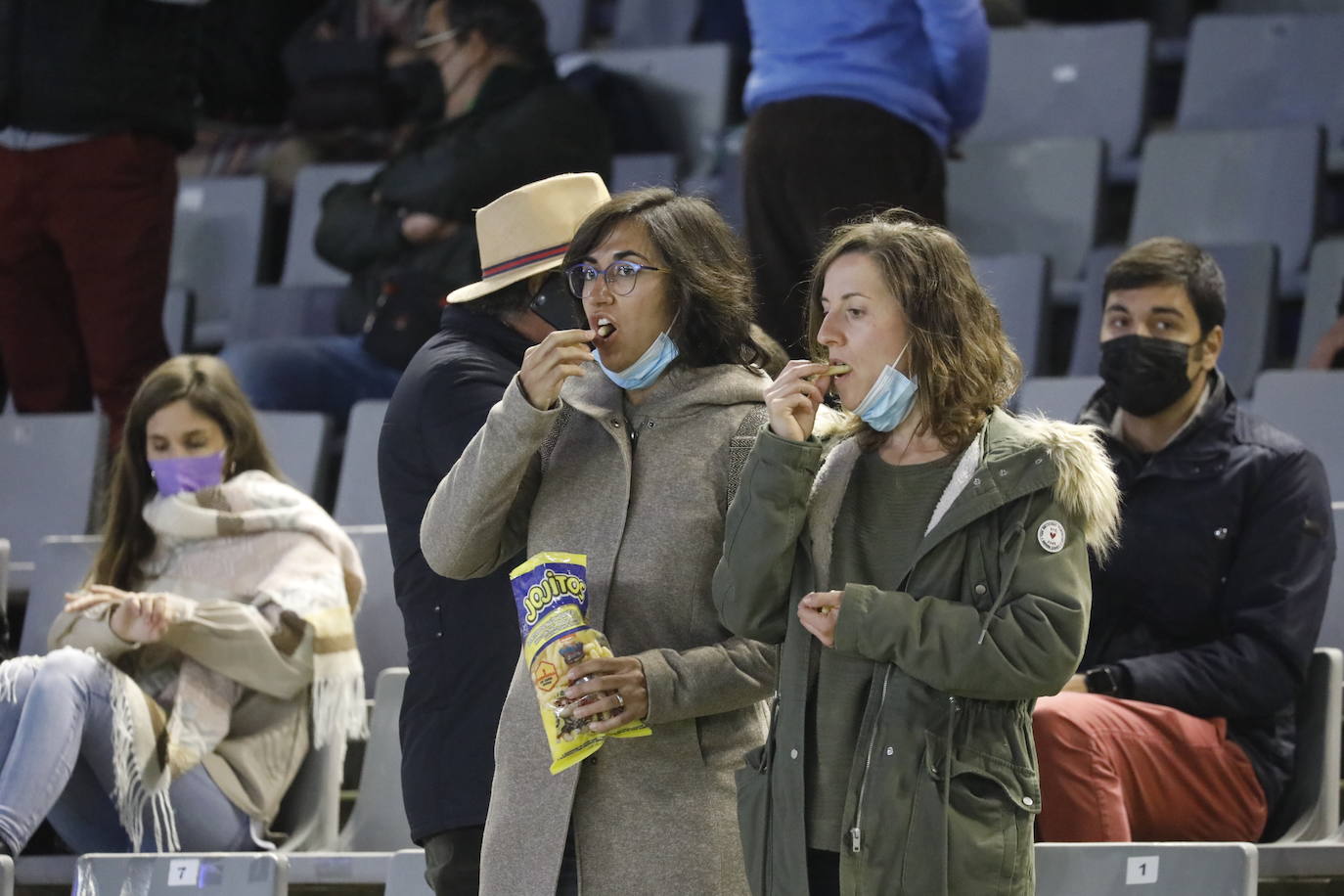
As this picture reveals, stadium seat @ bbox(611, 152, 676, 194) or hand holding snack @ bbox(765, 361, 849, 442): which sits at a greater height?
hand holding snack @ bbox(765, 361, 849, 442)

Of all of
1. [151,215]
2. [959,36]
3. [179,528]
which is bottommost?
[179,528]

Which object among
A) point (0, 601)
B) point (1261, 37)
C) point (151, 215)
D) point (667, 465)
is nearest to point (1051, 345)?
point (1261, 37)

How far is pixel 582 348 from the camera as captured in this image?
1.96 metres

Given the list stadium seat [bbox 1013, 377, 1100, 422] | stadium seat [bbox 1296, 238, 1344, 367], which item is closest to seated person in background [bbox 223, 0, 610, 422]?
stadium seat [bbox 1013, 377, 1100, 422]

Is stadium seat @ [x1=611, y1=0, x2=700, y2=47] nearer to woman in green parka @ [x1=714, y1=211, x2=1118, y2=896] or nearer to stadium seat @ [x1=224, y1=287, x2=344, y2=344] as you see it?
stadium seat @ [x1=224, y1=287, x2=344, y2=344]

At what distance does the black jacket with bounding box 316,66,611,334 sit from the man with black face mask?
1766mm

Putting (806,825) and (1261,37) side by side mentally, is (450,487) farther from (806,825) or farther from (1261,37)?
(1261,37)

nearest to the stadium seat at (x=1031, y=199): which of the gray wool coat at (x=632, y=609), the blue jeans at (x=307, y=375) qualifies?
the blue jeans at (x=307, y=375)

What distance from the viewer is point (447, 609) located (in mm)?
2230

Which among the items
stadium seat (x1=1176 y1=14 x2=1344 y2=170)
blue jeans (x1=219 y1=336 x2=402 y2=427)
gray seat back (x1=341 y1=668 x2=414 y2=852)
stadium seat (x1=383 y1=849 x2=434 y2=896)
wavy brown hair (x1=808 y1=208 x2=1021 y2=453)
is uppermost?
stadium seat (x1=1176 y1=14 x2=1344 y2=170)

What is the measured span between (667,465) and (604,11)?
4.66 meters

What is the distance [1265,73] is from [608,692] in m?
3.75

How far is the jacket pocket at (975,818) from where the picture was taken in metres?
1.72

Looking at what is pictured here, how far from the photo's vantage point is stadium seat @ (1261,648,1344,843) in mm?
2787
